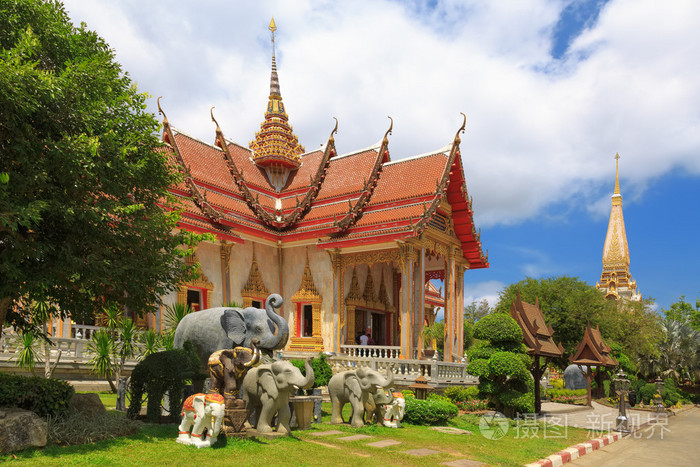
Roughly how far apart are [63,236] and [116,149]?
1.37 m

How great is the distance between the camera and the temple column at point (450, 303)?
64.5 ft

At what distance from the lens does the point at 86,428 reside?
7.09 m

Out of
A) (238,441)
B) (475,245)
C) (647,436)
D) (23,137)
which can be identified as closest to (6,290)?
(23,137)

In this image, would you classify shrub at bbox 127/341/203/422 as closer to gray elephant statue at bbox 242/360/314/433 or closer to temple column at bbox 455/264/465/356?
gray elephant statue at bbox 242/360/314/433

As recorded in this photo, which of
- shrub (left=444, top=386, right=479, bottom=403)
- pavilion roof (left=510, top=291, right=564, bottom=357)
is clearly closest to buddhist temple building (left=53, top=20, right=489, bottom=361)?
shrub (left=444, top=386, right=479, bottom=403)

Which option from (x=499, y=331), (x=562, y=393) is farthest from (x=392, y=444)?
(x=562, y=393)

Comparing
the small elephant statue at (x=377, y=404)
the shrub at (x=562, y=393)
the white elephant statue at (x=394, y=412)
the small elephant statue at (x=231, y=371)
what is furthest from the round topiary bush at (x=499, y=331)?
the shrub at (x=562, y=393)

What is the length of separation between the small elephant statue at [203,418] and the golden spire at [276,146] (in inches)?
667

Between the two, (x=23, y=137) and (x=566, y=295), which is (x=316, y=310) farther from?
(x=566, y=295)

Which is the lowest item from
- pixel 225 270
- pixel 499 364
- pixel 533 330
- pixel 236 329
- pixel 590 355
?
pixel 590 355

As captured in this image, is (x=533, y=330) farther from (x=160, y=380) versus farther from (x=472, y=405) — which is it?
(x=160, y=380)

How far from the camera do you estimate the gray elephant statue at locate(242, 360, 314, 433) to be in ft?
26.3

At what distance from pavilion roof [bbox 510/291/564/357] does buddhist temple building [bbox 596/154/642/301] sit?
52683 mm

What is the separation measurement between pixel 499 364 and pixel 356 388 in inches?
140
